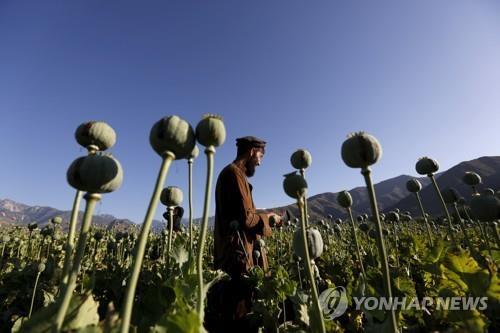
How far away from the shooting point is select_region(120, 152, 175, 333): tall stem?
877 millimetres

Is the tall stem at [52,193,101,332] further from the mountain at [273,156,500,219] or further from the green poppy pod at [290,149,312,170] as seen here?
the mountain at [273,156,500,219]

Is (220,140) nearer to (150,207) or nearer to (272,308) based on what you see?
(150,207)

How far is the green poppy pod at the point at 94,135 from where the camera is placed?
168 centimetres

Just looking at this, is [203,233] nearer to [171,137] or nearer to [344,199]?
[171,137]

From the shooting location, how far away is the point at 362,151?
1429 mm

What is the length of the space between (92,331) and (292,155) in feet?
5.43

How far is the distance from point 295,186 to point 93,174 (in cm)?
103

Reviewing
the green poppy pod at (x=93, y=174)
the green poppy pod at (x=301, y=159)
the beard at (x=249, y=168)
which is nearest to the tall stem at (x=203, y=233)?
the green poppy pod at (x=93, y=174)

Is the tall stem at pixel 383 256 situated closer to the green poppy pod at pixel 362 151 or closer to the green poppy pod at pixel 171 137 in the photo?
the green poppy pod at pixel 362 151

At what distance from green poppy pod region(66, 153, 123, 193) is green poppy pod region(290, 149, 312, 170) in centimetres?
134

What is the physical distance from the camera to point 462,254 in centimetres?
181

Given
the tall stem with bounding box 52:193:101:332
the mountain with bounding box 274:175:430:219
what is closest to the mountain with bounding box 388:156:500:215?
the mountain with bounding box 274:175:430:219

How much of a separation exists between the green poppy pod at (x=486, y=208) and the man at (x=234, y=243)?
2.95m

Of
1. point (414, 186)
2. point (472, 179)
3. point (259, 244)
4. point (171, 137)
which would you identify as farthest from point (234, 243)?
point (171, 137)
